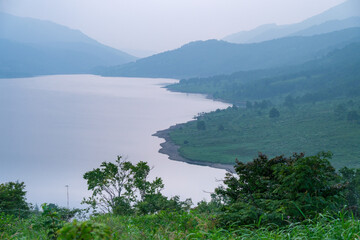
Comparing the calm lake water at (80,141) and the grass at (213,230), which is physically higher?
the grass at (213,230)

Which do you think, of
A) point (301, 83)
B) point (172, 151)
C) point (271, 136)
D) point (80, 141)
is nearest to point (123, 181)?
point (172, 151)

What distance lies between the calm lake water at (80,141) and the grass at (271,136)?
6158 millimetres

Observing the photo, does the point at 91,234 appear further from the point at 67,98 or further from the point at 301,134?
the point at 67,98

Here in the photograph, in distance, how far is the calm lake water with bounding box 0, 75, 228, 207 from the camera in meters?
42.5

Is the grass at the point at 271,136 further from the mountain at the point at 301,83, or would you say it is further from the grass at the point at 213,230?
the grass at the point at 213,230

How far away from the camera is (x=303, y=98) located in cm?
11031

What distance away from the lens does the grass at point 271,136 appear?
2360 inches

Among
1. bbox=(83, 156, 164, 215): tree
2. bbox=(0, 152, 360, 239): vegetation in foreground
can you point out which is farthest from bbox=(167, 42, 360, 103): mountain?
bbox=(0, 152, 360, 239): vegetation in foreground

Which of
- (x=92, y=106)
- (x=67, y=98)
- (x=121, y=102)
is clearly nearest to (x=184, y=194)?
(x=92, y=106)

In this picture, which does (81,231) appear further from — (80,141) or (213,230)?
(80,141)

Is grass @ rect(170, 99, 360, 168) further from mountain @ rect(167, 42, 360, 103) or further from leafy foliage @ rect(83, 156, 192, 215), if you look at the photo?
leafy foliage @ rect(83, 156, 192, 215)

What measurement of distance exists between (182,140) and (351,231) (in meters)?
65.1

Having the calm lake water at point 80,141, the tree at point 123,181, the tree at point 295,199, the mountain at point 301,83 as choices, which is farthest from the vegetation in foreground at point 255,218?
the mountain at point 301,83

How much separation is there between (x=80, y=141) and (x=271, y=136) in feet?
117
